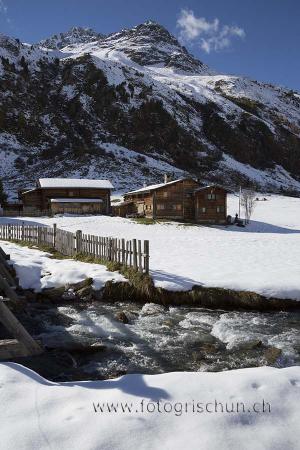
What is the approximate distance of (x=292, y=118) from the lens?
636 ft

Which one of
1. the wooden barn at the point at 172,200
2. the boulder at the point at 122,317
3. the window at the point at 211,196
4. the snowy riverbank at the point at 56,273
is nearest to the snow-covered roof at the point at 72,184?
the wooden barn at the point at 172,200

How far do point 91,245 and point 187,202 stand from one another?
3751 cm

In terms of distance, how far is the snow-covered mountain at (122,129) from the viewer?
106312 millimetres

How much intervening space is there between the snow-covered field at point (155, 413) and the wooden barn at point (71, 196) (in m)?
56.0

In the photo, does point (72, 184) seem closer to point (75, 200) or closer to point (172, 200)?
point (75, 200)

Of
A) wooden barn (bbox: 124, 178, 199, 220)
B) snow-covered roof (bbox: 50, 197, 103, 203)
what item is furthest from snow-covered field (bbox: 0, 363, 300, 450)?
snow-covered roof (bbox: 50, 197, 103, 203)

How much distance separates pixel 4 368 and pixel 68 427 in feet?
7.41

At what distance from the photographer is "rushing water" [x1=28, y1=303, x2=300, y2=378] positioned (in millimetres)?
8805

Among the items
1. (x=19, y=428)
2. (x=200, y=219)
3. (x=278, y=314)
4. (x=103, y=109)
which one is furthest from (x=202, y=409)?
(x=103, y=109)

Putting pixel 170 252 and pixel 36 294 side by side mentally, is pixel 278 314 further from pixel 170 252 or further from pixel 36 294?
pixel 170 252

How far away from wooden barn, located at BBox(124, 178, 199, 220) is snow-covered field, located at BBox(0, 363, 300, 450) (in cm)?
4722

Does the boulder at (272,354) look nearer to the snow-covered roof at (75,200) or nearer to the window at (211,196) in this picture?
the window at (211,196)

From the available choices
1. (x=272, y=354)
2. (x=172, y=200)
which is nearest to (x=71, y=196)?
(x=172, y=200)

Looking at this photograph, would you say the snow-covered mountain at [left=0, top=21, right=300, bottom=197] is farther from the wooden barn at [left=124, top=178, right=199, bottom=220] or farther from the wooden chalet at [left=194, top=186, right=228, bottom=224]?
the wooden chalet at [left=194, top=186, right=228, bottom=224]
